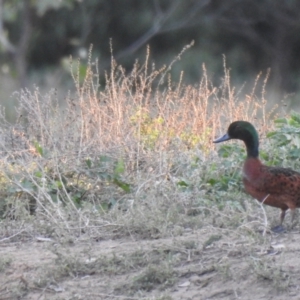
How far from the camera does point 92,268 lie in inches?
229

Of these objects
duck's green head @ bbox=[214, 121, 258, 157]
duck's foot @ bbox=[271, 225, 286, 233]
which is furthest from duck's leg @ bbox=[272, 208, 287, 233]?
duck's green head @ bbox=[214, 121, 258, 157]

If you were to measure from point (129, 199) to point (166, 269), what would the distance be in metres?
1.98

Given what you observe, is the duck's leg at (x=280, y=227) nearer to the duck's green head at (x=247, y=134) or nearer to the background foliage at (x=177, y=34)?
the duck's green head at (x=247, y=134)

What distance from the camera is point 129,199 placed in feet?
24.5

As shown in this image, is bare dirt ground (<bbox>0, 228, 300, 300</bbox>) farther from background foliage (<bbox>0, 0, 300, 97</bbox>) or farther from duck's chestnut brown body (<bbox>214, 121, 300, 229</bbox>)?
background foliage (<bbox>0, 0, 300, 97</bbox>)

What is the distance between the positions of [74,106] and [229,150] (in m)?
1.87

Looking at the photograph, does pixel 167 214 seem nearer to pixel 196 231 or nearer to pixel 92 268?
pixel 196 231

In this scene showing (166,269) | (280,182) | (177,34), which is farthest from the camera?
(177,34)

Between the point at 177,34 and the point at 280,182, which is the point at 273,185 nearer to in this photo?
the point at 280,182

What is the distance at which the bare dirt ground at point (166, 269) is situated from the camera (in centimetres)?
534

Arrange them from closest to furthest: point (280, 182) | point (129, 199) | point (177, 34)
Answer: point (280, 182), point (129, 199), point (177, 34)

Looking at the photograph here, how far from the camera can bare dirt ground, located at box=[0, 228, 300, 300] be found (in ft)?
17.5

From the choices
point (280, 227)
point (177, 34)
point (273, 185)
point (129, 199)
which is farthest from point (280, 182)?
point (177, 34)

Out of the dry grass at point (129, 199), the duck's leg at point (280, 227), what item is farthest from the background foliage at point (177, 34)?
the duck's leg at point (280, 227)
